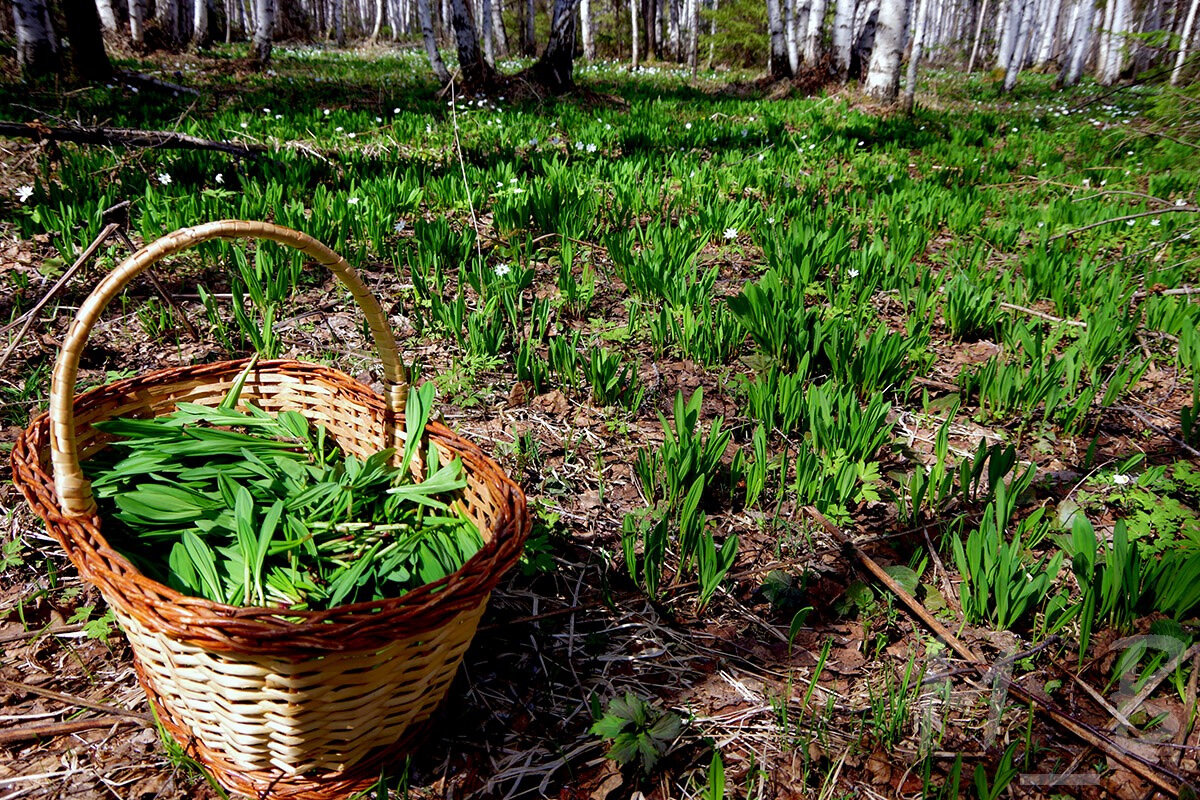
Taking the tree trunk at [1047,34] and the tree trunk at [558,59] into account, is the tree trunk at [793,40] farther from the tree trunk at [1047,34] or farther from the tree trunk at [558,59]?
the tree trunk at [1047,34]

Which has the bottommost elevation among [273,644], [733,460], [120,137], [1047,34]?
[733,460]

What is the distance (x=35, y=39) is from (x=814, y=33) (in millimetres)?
9965

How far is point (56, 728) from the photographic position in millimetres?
1324

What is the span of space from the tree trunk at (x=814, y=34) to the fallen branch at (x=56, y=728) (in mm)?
11924

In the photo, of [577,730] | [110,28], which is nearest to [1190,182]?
[577,730]

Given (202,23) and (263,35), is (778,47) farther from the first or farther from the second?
(202,23)

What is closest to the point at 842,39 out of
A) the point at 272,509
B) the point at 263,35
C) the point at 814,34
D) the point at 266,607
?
the point at 814,34

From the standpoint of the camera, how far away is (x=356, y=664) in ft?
3.45

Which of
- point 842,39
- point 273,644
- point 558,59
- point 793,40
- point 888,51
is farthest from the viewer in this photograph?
point 793,40

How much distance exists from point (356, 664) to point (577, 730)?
1.77 ft

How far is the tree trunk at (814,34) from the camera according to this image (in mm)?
10638

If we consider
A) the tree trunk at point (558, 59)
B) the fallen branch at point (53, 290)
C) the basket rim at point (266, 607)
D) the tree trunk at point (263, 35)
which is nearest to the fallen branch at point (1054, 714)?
the basket rim at point (266, 607)

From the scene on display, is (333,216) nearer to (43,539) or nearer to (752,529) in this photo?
(43,539)

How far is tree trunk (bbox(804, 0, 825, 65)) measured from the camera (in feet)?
34.9
